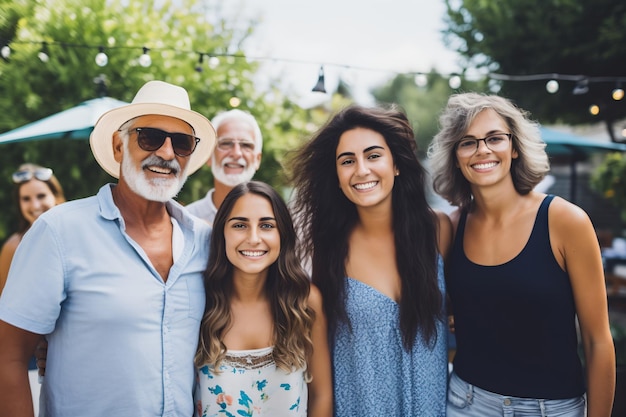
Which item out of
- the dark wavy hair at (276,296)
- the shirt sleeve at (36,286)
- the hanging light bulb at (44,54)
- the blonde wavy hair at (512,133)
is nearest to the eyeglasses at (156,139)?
the dark wavy hair at (276,296)

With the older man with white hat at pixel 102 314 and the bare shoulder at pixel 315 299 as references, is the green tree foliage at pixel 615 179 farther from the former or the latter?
the older man with white hat at pixel 102 314

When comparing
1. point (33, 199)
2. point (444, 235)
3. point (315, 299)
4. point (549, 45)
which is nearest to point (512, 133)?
point (444, 235)

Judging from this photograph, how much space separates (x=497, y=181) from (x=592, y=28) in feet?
23.0

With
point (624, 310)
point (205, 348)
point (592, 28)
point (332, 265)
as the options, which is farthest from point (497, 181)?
point (624, 310)

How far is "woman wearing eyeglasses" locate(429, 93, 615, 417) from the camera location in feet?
7.04

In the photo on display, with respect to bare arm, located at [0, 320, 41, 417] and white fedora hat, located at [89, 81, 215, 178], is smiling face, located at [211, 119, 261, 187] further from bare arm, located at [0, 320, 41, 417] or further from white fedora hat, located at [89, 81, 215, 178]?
bare arm, located at [0, 320, 41, 417]

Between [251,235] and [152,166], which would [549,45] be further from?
[152,166]

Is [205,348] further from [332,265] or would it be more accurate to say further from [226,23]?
[226,23]

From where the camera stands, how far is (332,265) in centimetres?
246

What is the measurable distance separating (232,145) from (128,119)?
1637 mm

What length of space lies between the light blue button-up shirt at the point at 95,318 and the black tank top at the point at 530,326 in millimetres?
1422

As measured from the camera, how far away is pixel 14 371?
74.0 inches

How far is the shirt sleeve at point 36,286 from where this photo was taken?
6.06 ft

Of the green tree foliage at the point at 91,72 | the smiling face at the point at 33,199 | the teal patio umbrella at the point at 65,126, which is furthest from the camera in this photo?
the green tree foliage at the point at 91,72
